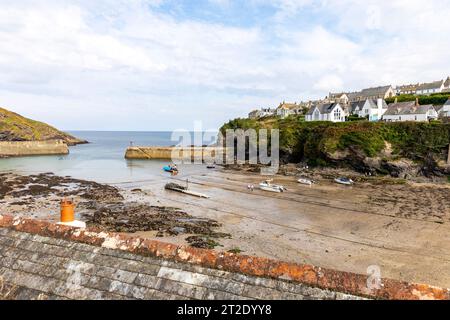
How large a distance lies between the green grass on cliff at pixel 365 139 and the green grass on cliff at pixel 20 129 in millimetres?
74233

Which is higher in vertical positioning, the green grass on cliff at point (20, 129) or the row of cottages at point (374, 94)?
the row of cottages at point (374, 94)

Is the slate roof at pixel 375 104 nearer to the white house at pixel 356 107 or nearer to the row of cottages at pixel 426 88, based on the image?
the white house at pixel 356 107

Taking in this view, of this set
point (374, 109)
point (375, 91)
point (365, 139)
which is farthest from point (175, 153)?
point (375, 91)

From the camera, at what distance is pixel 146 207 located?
29844 mm

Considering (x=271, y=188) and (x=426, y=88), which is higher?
(x=426, y=88)

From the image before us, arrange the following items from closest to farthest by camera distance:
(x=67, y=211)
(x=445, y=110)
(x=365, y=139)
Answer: (x=67, y=211)
(x=365, y=139)
(x=445, y=110)

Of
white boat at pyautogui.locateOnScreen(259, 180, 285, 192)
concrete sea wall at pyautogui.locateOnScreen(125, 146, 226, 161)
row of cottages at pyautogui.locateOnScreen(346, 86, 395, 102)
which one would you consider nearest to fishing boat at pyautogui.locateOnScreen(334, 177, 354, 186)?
white boat at pyautogui.locateOnScreen(259, 180, 285, 192)

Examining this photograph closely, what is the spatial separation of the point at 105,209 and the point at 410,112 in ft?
186

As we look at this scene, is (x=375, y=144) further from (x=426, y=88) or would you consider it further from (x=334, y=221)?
(x=426, y=88)

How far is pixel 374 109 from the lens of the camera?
230 feet

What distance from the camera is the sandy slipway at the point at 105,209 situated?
2281 centimetres

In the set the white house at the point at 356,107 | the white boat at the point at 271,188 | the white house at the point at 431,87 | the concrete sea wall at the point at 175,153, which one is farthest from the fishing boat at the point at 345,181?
the white house at the point at 431,87

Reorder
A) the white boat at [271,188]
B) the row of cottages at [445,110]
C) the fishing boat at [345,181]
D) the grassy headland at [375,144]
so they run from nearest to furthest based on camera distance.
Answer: the white boat at [271,188] → the fishing boat at [345,181] → the grassy headland at [375,144] → the row of cottages at [445,110]

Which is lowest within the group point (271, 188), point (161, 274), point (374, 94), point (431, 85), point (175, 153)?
point (271, 188)
